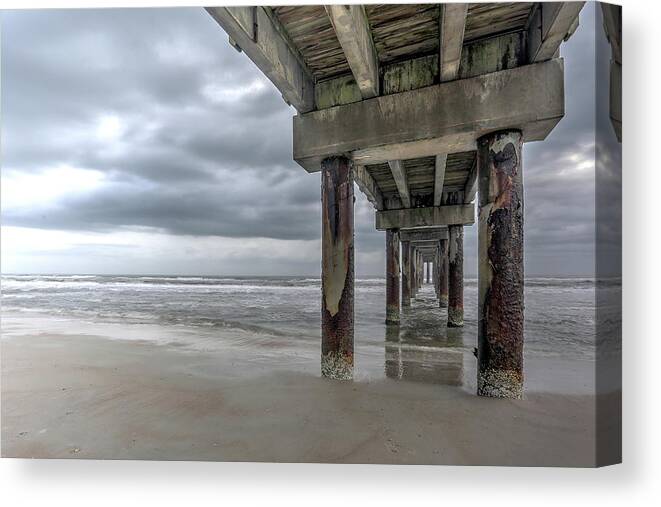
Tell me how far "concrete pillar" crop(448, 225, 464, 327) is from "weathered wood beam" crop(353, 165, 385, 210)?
2.68m

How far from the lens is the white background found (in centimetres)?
234

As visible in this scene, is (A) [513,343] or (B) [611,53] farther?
(A) [513,343]

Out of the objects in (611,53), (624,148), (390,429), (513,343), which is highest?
(611,53)

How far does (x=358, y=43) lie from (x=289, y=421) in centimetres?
372

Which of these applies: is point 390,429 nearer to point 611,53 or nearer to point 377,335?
point 611,53

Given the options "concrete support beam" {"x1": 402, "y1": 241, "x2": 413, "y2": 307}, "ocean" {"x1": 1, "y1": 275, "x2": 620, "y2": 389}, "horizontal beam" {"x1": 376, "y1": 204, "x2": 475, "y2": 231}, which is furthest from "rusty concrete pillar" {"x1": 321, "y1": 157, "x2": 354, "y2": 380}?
"concrete support beam" {"x1": 402, "y1": 241, "x2": 413, "y2": 307}

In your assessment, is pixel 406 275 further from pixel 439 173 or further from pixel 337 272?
pixel 337 272

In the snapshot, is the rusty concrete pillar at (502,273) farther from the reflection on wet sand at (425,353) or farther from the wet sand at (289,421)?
the reflection on wet sand at (425,353)

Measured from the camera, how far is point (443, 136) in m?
3.50

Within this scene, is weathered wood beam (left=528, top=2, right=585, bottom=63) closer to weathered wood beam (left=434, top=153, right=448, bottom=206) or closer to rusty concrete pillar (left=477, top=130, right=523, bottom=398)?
rusty concrete pillar (left=477, top=130, right=523, bottom=398)

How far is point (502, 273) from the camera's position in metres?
3.22

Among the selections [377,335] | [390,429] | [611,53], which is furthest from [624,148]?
[377,335]

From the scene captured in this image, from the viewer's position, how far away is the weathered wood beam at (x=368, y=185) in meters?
6.82

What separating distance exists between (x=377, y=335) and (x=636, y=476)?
230 inches
